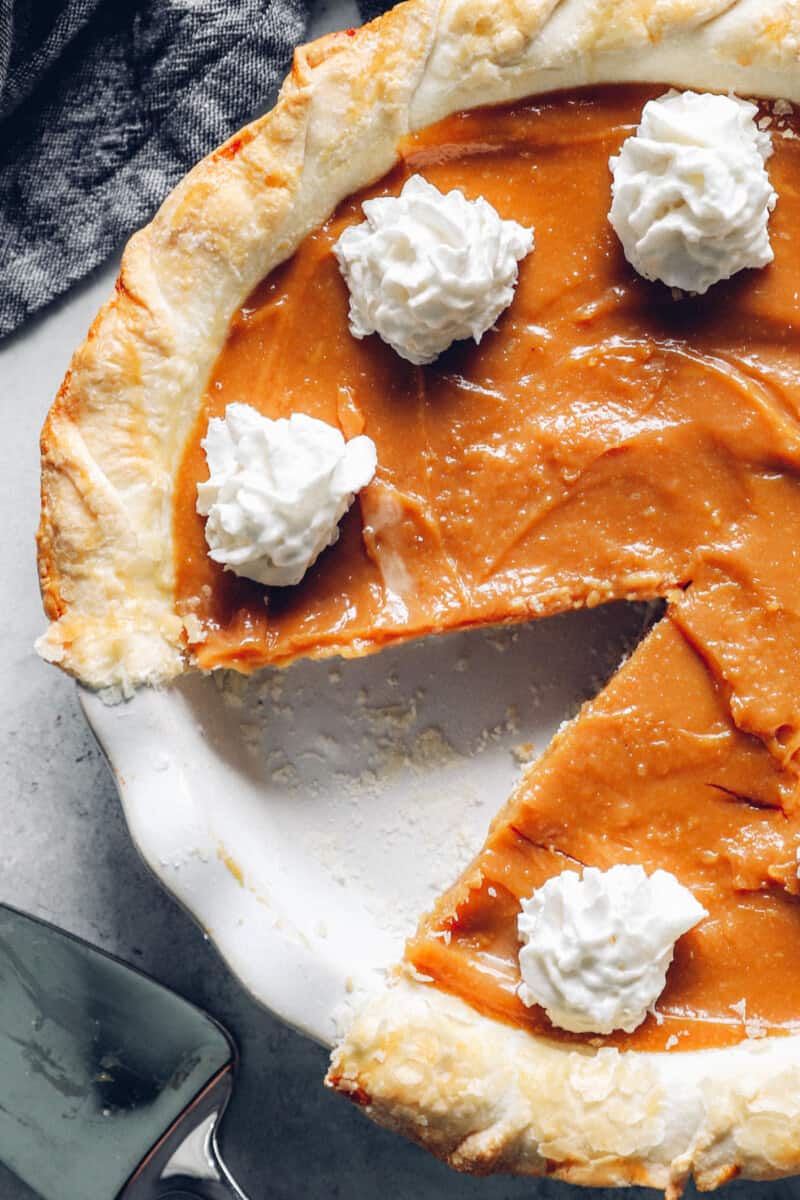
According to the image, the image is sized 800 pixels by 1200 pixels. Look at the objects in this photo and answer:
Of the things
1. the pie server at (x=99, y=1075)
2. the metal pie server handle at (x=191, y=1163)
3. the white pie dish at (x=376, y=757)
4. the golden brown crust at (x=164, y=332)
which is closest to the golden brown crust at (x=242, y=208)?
the golden brown crust at (x=164, y=332)

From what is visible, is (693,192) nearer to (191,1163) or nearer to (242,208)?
(242,208)

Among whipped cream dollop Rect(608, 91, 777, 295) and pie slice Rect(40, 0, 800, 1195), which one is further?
pie slice Rect(40, 0, 800, 1195)

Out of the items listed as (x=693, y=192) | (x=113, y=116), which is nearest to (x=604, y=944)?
(x=693, y=192)

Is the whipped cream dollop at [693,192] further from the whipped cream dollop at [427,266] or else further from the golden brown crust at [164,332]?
the golden brown crust at [164,332]

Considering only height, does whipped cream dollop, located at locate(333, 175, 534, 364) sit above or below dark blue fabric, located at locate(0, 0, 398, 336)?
below

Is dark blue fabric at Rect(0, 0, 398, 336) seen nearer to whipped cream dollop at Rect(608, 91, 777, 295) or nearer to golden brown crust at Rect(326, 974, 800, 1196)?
whipped cream dollop at Rect(608, 91, 777, 295)

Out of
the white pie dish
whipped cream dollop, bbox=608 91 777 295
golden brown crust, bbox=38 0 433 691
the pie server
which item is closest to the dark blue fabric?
golden brown crust, bbox=38 0 433 691

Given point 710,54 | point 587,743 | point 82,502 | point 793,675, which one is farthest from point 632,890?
point 710,54
